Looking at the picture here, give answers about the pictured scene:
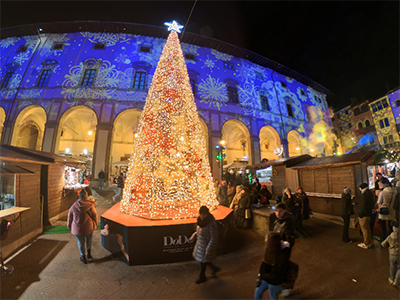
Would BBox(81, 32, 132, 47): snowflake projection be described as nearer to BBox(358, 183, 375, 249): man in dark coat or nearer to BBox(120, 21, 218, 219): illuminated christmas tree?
BBox(120, 21, 218, 219): illuminated christmas tree

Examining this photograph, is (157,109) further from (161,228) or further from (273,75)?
(273,75)

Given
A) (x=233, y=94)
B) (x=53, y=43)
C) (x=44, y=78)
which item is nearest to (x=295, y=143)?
(x=233, y=94)

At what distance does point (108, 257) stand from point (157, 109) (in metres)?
4.39

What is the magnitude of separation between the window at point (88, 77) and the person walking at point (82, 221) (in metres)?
16.5

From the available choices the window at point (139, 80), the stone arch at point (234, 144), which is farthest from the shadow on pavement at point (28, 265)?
the stone arch at point (234, 144)

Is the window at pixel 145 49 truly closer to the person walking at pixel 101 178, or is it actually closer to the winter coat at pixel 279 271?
the person walking at pixel 101 178

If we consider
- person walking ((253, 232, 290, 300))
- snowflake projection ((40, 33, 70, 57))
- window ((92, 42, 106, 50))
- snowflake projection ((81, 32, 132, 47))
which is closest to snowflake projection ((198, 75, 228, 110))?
snowflake projection ((81, 32, 132, 47))

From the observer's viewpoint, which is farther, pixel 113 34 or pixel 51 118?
pixel 113 34

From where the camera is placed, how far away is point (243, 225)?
633cm

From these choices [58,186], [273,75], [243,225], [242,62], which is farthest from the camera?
[273,75]

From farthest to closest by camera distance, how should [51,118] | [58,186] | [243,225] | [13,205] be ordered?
[51,118]
[58,186]
[243,225]
[13,205]

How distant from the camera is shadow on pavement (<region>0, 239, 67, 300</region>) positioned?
123 inches

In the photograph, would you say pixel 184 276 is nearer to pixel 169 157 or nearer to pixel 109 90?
pixel 169 157

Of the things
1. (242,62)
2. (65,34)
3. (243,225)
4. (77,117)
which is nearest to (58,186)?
(243,225)
